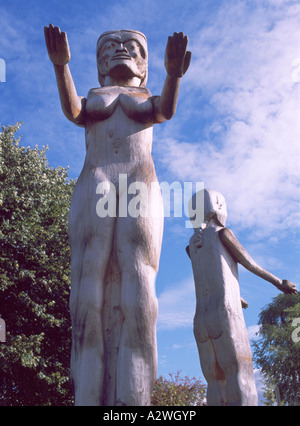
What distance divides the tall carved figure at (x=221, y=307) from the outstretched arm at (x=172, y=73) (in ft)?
6.61

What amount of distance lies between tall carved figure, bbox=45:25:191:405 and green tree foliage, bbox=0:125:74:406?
9.66m

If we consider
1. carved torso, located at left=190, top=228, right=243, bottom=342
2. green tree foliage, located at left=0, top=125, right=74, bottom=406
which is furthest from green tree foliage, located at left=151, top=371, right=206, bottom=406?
carved torso, located at left=190, top=228, right=243, bottom=342

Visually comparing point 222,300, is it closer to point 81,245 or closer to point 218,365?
point 218,365

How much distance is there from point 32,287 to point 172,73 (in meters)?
12.0

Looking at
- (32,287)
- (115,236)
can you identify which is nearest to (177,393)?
(32,287)

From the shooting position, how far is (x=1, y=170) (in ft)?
48.5

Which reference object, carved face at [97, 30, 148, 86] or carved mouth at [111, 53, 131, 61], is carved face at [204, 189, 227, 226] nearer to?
carved face at [97, 30, 148, 86]

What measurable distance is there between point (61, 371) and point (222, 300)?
10.3 meters

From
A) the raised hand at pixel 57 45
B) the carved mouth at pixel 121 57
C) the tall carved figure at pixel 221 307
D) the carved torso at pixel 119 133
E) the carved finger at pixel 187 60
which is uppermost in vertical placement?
the carved mouth at pixel 121 57

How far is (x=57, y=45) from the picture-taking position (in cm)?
450

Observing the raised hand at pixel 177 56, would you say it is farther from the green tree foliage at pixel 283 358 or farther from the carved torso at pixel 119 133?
the green tree foliage at pixel 283 358

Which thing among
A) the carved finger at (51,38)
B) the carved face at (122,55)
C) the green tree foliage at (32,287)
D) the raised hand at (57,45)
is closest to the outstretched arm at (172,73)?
the carved face at (122,55)

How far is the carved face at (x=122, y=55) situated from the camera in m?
5.16
